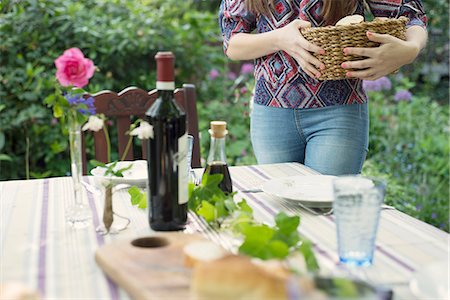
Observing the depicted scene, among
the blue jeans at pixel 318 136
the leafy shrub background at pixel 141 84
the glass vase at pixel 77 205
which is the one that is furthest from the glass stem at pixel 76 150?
the leafy shrub background at pixel 141 84

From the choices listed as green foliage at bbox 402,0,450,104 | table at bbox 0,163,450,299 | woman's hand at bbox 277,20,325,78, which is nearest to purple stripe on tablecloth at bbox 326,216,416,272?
table at bbox 0,163,450,299

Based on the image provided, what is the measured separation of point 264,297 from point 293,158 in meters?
1.17

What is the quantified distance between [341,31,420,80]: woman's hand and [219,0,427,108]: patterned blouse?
13 cm

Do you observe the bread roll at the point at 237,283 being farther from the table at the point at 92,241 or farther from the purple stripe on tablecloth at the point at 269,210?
the purple stripe on tablecloth at the point at 269,210

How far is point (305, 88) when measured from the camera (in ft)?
5.90

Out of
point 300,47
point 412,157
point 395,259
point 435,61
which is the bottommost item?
point 412,157

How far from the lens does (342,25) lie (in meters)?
1.56

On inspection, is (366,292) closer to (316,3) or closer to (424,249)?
(424,249)

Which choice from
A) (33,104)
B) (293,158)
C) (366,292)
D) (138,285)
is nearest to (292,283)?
(366,292)

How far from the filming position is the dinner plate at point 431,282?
0.91 meters

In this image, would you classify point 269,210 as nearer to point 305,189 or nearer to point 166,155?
point 305,189

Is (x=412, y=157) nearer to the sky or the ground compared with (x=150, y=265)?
nearer to the ground

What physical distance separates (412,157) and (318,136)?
182 centimetres

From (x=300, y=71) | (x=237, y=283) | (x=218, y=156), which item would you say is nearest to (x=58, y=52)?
(x=300, y=71)
